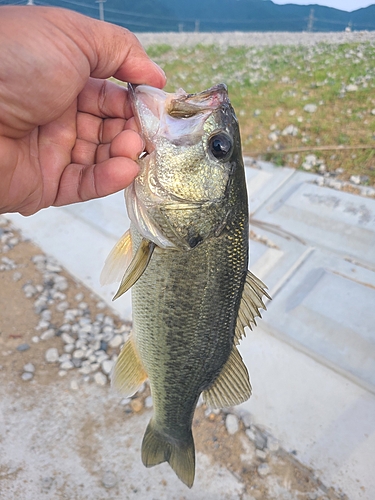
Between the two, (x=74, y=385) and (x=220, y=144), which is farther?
(x=74, y=385)

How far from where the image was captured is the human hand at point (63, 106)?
4.98ft

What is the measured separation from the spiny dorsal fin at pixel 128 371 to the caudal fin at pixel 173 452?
25 centimetres

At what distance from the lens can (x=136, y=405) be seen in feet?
9.91

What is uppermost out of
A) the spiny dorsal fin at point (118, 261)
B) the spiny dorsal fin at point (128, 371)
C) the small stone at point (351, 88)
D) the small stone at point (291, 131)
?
the spiny dorsal fin at point (118, 261)

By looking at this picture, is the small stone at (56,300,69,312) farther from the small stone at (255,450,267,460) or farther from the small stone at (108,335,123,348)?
the small stone at (255,450,267,460)

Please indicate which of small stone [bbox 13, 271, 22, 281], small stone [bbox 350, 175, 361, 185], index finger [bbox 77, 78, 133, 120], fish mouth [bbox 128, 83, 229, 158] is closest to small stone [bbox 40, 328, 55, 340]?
small stone [bbox 13, 271, 22, 281]

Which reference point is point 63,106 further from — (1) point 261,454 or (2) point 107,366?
(1) point 261,454

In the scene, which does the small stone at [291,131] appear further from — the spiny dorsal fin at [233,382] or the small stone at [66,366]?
the spiny dorsal fin at [233,382]

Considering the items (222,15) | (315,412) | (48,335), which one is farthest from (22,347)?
(222,15)

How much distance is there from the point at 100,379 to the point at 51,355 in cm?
48

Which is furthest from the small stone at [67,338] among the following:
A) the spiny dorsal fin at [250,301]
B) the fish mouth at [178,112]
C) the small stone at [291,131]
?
the small stone at [291,131]

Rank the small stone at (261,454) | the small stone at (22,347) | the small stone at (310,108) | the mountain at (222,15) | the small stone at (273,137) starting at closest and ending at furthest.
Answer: the small stone at (261,454) → the small stone at (22,347) → the small stone at (273,137) → the small stone at (310,108) → the mountain at (222,15)

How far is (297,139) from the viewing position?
19.0ft

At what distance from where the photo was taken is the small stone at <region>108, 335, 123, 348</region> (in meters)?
3.43
